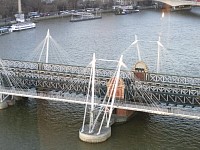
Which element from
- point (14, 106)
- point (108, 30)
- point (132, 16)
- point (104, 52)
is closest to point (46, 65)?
point (14, 106)

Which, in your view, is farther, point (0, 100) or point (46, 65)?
point (46, 65)

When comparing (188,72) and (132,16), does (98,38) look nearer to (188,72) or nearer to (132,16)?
(188,72)

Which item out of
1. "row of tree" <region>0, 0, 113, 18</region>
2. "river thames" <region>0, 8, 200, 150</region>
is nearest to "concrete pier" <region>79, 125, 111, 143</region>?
"river thames" <region>0, 8, 200, 150</region>

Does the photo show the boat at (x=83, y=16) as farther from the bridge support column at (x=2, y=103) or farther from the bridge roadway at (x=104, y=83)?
the bridge support column at (x=2, y=103)

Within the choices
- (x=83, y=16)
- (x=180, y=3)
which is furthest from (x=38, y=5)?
(x=180, y=3)

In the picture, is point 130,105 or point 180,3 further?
point 180,3

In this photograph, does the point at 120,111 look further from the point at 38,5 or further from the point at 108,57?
the point at 38,5

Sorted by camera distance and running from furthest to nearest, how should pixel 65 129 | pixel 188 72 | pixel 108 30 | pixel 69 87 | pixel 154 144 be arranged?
1. pixel 108 30
2. pixel 188 72
3. pixel 69 87
4. pixel 65 129
5. pixel 154 144
